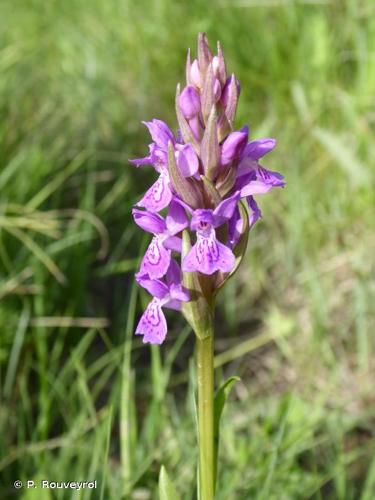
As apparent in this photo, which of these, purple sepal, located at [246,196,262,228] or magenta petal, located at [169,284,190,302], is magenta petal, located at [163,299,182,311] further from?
purple sepal, located at [246,196,262,228]

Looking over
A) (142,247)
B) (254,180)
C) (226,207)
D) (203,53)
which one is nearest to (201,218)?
(226,207)

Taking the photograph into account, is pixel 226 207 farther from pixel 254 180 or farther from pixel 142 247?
pixel 142 247

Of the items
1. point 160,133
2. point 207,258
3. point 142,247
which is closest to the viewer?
point 207,258

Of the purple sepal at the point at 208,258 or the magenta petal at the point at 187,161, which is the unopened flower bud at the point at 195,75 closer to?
the magenta petal at the point at 187,161

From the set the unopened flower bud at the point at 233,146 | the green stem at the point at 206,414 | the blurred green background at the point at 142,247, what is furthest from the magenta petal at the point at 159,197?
the blurred green background at the point at 142,247

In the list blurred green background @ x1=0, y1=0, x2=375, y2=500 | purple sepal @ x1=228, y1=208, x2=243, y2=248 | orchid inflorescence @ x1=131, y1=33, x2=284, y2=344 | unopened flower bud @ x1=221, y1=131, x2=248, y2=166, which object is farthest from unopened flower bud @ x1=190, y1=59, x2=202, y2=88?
blurred green background @ x1=0, y1=0, x2=375, y2=500

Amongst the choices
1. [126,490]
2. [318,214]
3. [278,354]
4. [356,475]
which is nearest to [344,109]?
[318,214]

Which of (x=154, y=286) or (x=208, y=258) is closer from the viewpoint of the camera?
(x=208, y=258)
